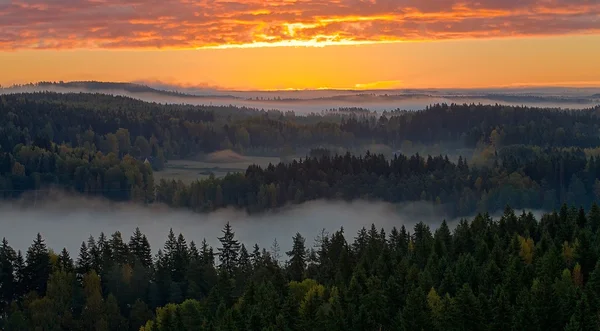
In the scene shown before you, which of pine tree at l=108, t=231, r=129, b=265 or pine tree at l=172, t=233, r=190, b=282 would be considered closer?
pine tree at l=172, t=233, r=190, b=282

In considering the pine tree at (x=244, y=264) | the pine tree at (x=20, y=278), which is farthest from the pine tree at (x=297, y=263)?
the pine tree at (x=20, y=278)

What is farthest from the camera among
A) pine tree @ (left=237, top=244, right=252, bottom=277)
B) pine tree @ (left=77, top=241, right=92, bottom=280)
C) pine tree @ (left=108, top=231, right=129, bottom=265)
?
pine tree @ (left=108, top=231, right=129, bottom=265)

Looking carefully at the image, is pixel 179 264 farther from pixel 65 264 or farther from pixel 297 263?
pixel 297 263

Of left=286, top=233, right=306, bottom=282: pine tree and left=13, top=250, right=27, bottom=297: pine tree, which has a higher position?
left=286, top=233, right=306, bottom=282: pine tree

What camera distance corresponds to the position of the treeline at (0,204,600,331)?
70.9 meters

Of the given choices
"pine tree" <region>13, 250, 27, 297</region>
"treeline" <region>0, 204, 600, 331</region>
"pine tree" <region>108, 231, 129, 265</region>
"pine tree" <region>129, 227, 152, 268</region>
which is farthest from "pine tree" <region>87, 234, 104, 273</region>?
"pine tree" <region>13, 250, 27, 297</region>

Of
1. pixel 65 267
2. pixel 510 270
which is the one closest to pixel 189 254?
pixel 65 267

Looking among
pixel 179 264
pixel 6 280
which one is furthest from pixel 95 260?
pixel 6 280

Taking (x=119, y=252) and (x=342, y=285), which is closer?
(x=342, y=285)

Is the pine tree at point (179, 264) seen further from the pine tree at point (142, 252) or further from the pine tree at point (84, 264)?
the pine tree at point (84, 264)

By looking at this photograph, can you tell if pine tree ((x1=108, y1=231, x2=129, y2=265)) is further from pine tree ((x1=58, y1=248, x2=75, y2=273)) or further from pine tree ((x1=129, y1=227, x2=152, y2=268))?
pine tree ((x1=58, y1=248, x2=75, y2=273))

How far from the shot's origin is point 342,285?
83.9 meters

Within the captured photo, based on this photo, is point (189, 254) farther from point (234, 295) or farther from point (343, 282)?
point (343, 282)

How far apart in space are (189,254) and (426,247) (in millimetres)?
31802
